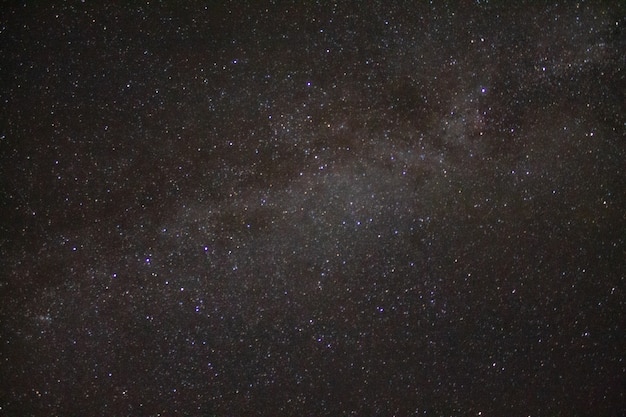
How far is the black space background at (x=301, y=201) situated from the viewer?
109 centimetres

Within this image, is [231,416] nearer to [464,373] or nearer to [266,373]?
[266,373]

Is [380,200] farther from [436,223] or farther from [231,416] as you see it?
[231,416]

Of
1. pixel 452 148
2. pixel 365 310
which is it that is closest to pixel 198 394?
pixel 365 310

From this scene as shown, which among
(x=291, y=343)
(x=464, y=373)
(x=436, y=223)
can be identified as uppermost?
(x=436, y=223)

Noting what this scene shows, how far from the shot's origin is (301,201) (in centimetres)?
115

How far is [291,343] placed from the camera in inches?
46.6

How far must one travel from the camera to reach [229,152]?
44.4 inches

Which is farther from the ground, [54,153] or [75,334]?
[54,153]

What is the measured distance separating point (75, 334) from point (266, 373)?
42cm

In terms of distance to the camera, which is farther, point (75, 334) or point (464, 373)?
point (464, 373)

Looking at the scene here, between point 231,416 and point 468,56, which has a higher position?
point 468,56

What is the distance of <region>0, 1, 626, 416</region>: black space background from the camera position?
3.58ft

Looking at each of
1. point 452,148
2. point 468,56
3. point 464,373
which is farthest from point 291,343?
point 468,56

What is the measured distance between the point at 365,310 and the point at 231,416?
1.27ft
